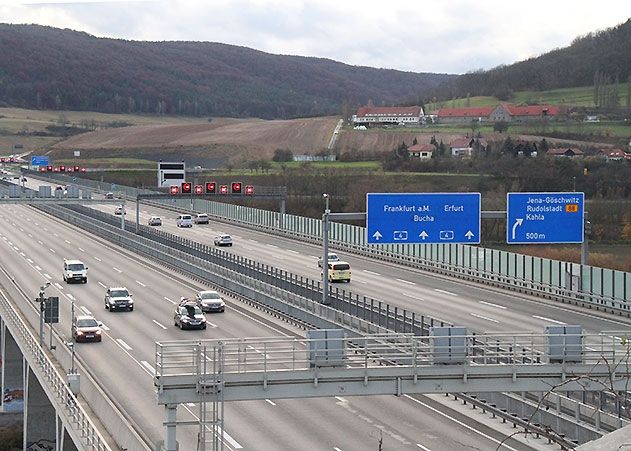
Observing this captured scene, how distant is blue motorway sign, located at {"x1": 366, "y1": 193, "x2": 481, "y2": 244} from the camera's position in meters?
53.2

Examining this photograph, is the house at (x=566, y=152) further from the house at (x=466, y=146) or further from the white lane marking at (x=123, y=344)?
the white lane marking at (x=123, y=344)

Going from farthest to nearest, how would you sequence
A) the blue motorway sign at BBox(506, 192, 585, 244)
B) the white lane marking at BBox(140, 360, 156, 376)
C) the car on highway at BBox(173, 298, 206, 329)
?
the blue motorway sign at BBox(506, 192, 585, 244) → the car on highway at BBox(173, 298, 206, 329) → the white lane marking at BBox(140, 360, 156, 376)

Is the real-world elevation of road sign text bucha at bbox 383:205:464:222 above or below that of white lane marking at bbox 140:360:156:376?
above

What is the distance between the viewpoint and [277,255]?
83.4m

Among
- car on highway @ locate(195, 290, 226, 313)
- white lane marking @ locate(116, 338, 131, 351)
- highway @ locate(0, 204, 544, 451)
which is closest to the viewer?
highway @ locate(0, 204, 544, 451)

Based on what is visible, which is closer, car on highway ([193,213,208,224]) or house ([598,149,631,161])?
car on highway ([193,213,208,224])

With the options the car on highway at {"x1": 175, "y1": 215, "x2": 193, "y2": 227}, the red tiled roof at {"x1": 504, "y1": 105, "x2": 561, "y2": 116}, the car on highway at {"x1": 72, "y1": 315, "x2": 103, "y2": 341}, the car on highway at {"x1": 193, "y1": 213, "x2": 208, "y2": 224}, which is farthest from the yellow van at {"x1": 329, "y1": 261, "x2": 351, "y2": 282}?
the red tiled roof at {"x1": 504, "y1": 105, "x2": 561, "y2": 116}

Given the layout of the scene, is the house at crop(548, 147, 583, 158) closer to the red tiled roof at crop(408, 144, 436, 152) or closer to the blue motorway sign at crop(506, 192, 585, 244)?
the red tiled roof at crop(408, 144, 436, 152)

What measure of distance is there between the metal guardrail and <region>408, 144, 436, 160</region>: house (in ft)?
364

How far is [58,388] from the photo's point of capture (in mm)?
34531

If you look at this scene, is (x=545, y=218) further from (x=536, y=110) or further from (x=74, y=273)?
(x=536, y=110)

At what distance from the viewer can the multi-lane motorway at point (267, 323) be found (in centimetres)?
3017

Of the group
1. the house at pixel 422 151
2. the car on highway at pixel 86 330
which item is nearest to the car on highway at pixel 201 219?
the house at pixel 422 151

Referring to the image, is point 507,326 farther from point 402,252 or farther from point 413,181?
point 413,181
